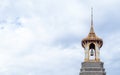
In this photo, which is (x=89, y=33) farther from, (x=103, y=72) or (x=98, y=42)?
(x=103, y=72)

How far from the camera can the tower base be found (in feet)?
313

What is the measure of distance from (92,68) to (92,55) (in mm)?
4125

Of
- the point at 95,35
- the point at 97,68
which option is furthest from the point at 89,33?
the point at 97,68

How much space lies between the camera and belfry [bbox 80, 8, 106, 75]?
9575cm

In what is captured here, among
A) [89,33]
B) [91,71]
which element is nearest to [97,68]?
[91,71]

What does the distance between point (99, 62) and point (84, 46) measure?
461 centimetres

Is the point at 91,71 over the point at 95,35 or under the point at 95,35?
under

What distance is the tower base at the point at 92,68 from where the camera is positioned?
95.4 meters

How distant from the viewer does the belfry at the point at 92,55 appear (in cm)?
9575

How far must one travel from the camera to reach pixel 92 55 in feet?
326

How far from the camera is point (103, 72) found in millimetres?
95438

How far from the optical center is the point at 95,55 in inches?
3900

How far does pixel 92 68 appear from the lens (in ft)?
315

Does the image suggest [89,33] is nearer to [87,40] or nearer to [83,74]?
[87,40]
